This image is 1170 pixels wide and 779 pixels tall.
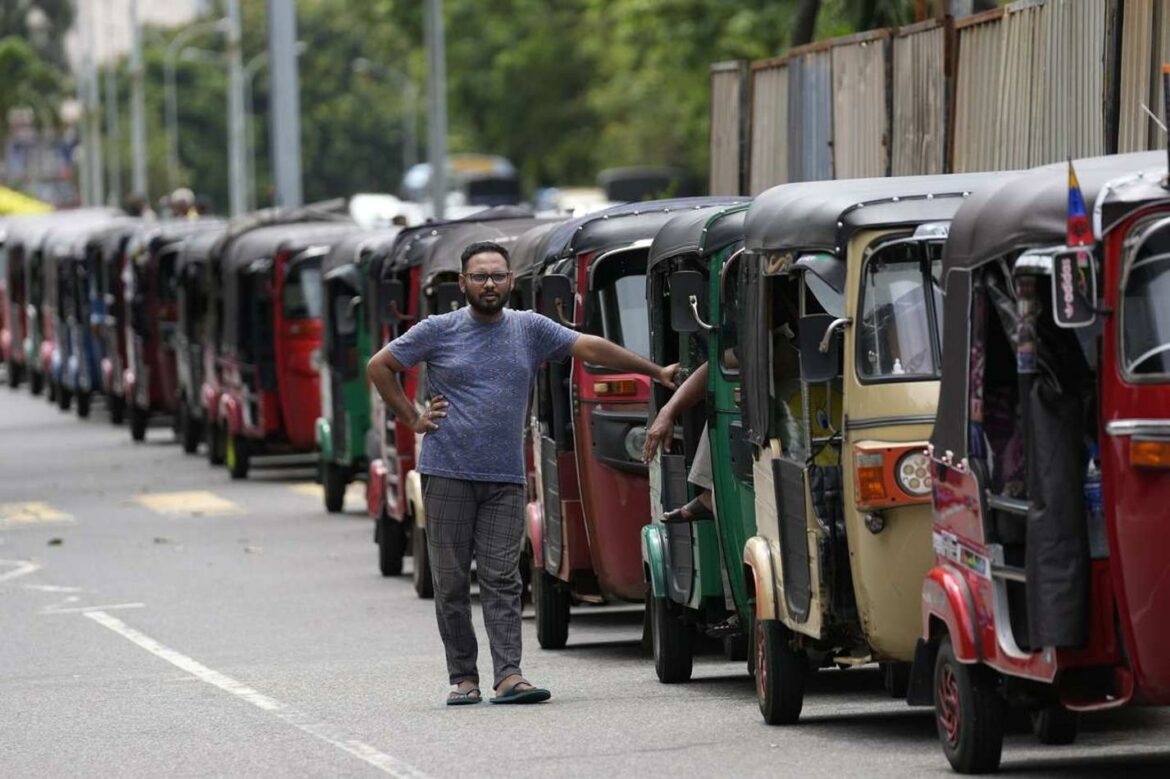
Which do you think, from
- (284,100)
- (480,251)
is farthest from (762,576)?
(284,100)

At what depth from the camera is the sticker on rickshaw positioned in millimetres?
9281

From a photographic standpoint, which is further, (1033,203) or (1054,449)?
(1033,203)

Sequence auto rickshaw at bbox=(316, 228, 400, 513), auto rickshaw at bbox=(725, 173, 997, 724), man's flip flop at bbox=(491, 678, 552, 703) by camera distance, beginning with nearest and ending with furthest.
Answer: auto rickshaw at bbox=(725, 173, 997, 724), man's flip flop at bbox=(491, 678, 552, 703), auto rickshaw at bbox=(316, 228, 400, 513)

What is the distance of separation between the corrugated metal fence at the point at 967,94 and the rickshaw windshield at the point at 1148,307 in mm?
6626

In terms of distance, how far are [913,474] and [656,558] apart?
280 cm

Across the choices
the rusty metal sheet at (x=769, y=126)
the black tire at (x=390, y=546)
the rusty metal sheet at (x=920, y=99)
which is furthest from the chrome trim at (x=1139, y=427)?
the rusty metal sheet at (x=769, y=126)

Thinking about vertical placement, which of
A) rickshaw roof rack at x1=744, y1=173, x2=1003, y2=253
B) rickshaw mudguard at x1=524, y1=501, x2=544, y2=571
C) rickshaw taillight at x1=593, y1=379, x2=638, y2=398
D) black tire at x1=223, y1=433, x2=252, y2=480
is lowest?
black tire at x1=223, y1=433, x2=252, y2=480

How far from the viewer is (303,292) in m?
27.5

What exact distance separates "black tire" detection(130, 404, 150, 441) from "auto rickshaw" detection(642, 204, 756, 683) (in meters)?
22.5

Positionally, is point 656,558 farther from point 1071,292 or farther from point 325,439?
point 325,439

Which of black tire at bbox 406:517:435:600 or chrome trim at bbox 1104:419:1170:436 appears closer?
chrome trim at bbox 1104:419:1170:436

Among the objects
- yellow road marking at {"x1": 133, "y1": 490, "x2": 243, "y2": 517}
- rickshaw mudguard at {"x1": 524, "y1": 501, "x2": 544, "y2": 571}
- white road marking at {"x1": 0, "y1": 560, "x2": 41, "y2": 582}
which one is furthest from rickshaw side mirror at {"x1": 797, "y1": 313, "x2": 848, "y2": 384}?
yellow road marking at {"x1": 133, "y1": 490, "x2": 243, "y2": 517}

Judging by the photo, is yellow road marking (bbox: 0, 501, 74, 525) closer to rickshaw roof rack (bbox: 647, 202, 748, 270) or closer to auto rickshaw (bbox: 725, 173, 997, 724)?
rickshaw roof rack (bbox: 647, 202, 748, 270)

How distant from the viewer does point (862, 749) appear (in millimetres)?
10484
